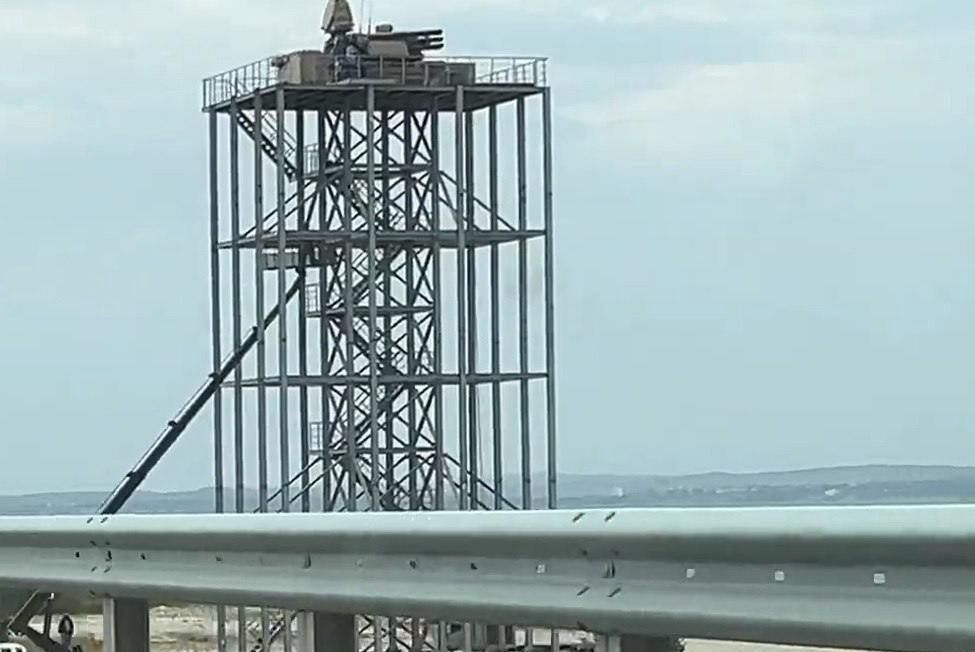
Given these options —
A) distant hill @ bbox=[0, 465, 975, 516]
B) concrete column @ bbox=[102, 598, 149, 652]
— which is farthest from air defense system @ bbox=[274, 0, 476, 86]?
concrete column @ bbox=[102, 598, 149, 652]

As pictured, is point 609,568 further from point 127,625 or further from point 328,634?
point 127,625

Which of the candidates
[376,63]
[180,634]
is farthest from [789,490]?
[376,63]

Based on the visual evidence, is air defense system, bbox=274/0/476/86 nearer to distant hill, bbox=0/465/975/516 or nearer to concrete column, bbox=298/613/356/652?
distant hill, bbox=0/465/975/516

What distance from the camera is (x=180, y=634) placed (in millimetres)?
12047

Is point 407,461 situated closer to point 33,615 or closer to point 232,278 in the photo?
point 232,278

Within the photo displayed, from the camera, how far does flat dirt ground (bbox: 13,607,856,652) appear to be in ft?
18.8

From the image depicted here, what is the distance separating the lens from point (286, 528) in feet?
24.3

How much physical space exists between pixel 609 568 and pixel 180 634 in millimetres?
6276

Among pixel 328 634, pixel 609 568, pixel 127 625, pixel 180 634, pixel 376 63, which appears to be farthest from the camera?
pixel 376 63

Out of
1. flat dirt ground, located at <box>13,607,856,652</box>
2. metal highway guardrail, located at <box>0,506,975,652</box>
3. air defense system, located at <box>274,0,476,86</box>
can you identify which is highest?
air defense system, located at <box>274,0,476,86</box>

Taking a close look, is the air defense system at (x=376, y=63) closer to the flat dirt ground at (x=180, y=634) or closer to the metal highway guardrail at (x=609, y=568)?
the flat dirt ground at (x=180, y=634)

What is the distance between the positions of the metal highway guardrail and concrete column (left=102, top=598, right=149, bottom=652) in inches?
12.9

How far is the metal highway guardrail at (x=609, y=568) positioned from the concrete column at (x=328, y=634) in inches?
5.5

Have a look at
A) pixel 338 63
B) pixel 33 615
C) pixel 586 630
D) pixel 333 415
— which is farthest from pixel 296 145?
pixel 586 630
